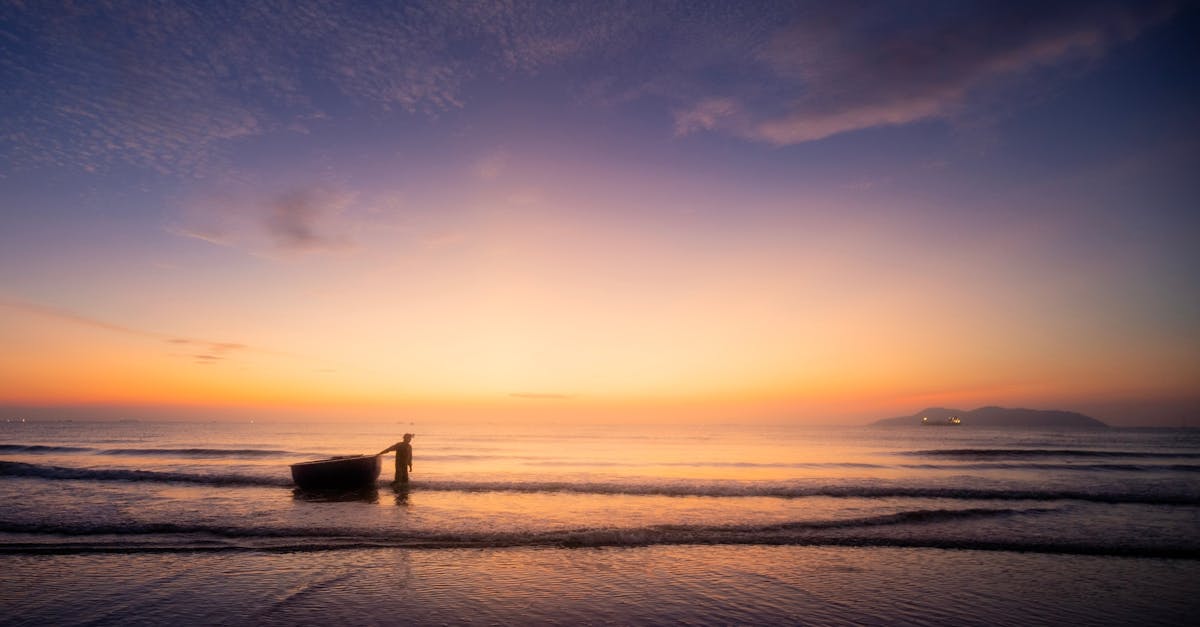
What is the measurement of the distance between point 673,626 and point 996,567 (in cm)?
832

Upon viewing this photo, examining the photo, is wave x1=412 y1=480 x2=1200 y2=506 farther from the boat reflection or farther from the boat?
the boat

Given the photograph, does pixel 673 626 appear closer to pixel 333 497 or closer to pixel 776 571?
pixel 776 571

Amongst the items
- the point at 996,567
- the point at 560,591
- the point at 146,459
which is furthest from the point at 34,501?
the point at 996,567

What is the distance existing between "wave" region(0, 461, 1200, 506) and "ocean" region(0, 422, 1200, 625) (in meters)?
0.25

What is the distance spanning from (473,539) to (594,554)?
3337mm

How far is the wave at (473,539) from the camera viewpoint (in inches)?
489

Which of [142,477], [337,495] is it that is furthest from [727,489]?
[142,477]

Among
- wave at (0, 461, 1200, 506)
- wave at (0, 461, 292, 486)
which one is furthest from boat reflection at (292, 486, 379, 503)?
wave at (0, 461, 292, 486)

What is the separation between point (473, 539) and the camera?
13.5 metres

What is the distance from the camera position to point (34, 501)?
1919cm

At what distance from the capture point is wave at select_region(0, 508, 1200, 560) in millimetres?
12422

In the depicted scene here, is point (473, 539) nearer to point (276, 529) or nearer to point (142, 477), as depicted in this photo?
point (276, 529)

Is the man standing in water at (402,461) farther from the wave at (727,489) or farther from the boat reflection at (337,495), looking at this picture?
the wave at (727,489)

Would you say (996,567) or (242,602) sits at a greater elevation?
(242,602)
